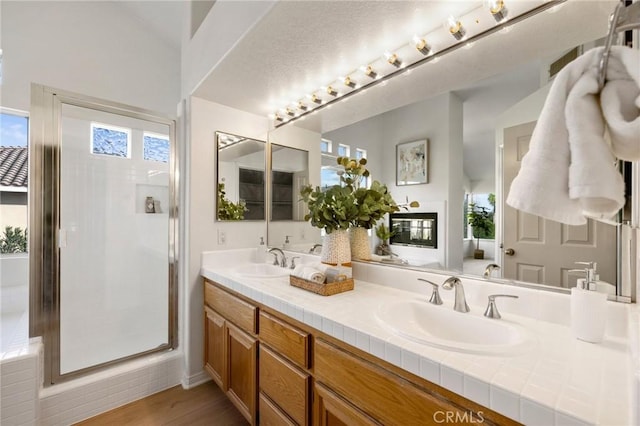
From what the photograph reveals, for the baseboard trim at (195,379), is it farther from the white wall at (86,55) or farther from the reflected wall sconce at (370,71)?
the white wall at (86,55)

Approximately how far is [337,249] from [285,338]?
0.56 m

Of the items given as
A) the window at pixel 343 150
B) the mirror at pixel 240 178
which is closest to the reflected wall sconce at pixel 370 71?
the window at pixel 343 150

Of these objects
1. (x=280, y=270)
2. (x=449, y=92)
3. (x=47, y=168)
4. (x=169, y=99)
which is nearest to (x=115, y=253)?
(x=47, y=168)

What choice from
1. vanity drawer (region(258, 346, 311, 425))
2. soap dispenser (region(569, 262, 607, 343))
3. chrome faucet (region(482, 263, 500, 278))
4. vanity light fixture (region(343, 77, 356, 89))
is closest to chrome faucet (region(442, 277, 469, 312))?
chrome faucet (region(482, 263, 500, 278))

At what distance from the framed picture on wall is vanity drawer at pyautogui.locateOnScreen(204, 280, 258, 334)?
1067 millimetres

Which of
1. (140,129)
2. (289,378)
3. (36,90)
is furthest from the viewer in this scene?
(140,129)

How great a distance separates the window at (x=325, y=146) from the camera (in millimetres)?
1960

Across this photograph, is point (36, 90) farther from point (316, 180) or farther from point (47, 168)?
point (316, 180)

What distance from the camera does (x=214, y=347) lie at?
6.28ft

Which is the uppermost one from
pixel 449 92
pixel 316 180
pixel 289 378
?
pixel 449 92

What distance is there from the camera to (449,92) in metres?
1.37

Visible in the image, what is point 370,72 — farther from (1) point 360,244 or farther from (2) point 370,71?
(1) point 360,244

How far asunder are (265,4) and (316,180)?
111 cm

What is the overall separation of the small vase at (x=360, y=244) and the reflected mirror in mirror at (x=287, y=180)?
2.01 ft
